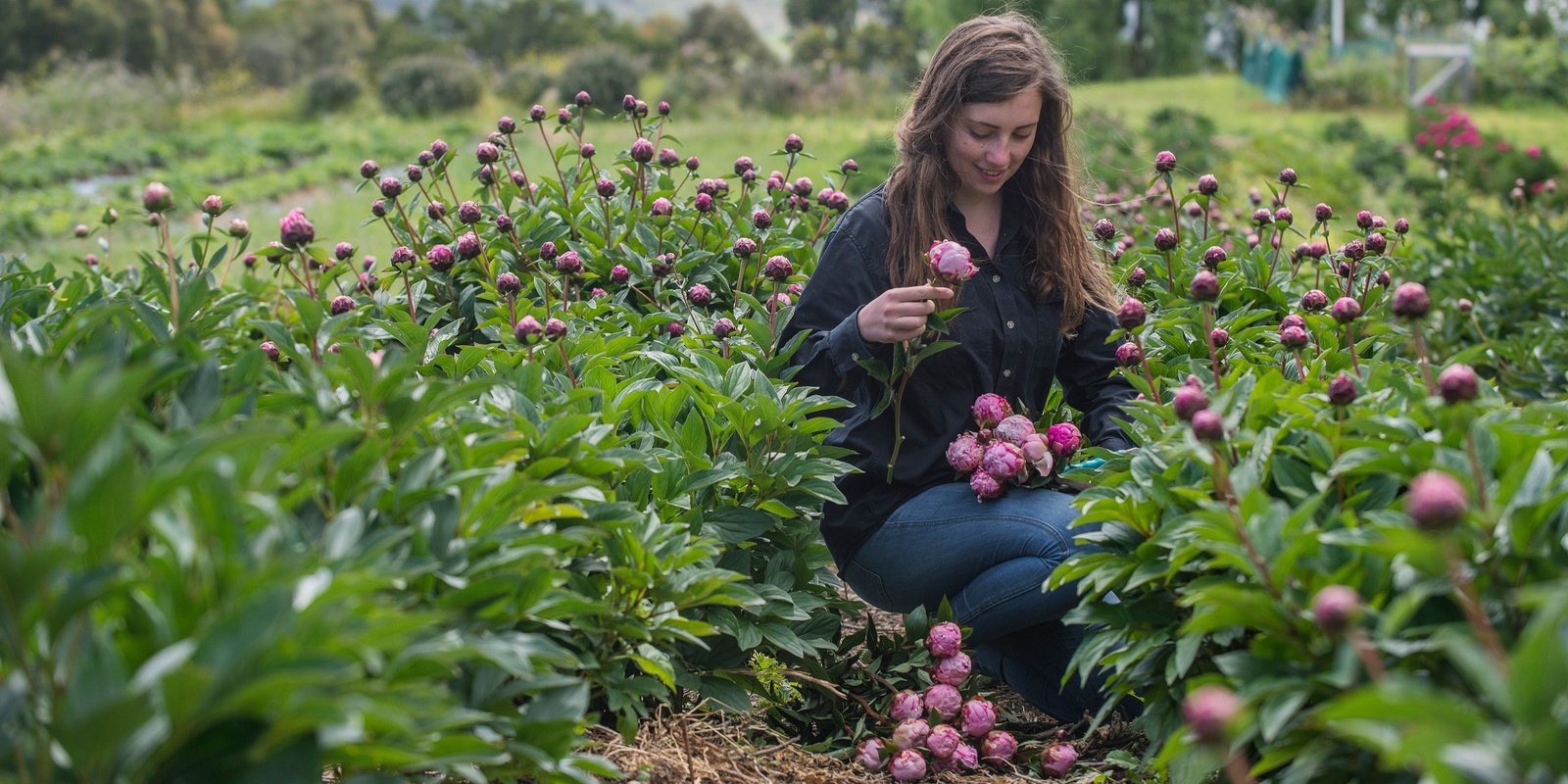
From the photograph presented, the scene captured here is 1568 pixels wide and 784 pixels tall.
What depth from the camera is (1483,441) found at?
5.23 feet

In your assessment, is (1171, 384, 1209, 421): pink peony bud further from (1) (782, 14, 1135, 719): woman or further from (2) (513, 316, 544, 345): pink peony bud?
(2) (513, 316, 544, 345): pink peony bud

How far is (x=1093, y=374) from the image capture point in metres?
2.89

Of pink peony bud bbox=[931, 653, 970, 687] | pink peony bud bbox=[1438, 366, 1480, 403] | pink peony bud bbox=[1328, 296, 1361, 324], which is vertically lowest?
pink peony bud bbox=[931, 653, 970, 687]

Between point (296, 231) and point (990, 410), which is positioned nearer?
point (296, 231)

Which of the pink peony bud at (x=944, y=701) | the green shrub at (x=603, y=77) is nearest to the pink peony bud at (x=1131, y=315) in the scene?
the pink peony bud at (x=944, y=701)

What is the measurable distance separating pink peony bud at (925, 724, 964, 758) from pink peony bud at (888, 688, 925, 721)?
0.07m

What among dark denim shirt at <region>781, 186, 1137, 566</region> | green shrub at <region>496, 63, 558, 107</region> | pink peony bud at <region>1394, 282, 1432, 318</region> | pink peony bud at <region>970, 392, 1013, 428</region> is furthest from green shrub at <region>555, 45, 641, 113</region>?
pink peony bud at <region>1394, 282, 1432, 318</region>

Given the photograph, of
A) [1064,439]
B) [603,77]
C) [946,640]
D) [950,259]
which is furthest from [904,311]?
[603,77]

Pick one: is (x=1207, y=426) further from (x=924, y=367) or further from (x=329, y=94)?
(x=329, y=94)

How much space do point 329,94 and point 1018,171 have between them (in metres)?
21.0

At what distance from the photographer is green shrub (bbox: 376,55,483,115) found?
20.5m

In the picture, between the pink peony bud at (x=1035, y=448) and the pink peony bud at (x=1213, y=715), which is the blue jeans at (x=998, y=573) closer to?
the pink peony bud at (x=1035, y=448)

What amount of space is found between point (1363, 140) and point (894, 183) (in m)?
13.2

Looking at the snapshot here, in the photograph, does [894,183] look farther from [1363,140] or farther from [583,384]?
[1363,140]
